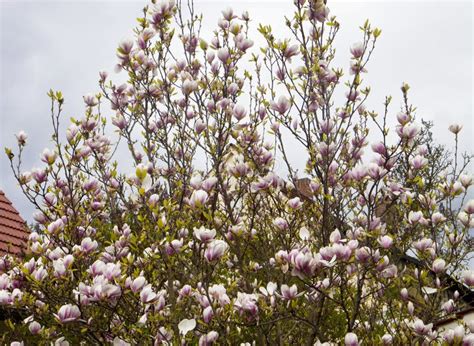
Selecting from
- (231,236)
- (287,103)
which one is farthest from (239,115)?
(231,236)

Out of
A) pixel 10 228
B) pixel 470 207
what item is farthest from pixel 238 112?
pixel 10 228

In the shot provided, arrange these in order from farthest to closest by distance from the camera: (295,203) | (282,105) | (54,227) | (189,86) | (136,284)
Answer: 1. (189,86)
2. (282,105)
3. (54,227)
4. (295,203)
5. (136,284)

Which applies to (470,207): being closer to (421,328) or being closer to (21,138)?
(421,328)

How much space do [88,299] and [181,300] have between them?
82 cm

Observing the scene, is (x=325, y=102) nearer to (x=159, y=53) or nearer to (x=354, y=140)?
(x=354, y=140)

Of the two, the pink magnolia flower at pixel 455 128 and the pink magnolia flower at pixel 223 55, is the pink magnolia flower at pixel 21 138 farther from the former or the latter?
the pink magnolia flower at pixel 455 128

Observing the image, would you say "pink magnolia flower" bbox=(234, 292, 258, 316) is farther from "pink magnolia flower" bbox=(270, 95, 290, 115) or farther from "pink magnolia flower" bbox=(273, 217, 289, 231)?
"pink magnolia flower" bbox=(270, 95, 290, 115)

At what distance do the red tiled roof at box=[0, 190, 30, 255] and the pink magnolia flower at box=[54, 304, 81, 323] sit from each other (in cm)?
565

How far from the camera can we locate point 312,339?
3.68 metres

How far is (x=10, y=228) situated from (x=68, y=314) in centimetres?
679

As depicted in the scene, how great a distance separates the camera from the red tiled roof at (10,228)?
856 centimetres

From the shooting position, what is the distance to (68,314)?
3047 millimetres

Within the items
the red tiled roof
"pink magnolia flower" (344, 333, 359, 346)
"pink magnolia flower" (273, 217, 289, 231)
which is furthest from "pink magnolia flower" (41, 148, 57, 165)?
the red tiled roof

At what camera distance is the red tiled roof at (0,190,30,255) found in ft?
28.1
